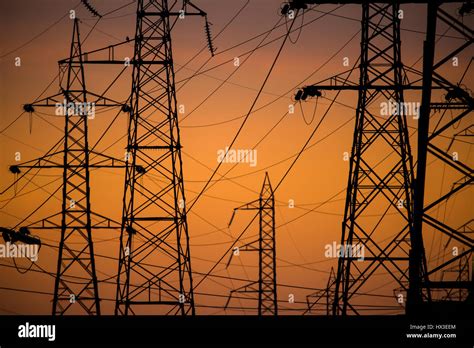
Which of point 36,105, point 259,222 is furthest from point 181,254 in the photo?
point 259,222

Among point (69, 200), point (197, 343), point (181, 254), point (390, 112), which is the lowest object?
point (197, 343)

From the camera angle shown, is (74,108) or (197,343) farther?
(74,108)

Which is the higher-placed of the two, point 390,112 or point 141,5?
point 141,5

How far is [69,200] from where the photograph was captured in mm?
27375

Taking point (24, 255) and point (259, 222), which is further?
point (259, 222)

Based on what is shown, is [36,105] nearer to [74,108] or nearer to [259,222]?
[74,108]

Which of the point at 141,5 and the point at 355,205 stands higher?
the point at 141,5

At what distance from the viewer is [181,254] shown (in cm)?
2517

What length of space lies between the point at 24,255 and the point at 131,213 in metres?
5.40

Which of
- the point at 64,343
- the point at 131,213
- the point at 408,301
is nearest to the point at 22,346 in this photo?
the point at 64,343

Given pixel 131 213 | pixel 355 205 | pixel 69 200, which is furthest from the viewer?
pixel 69 200

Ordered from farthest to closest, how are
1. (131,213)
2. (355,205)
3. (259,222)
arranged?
(259,222) → (131,213) → (355,205)

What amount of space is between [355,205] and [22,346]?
13.5m

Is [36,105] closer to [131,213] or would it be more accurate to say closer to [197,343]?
[131,213]
